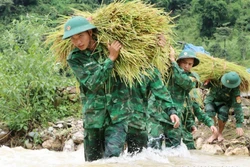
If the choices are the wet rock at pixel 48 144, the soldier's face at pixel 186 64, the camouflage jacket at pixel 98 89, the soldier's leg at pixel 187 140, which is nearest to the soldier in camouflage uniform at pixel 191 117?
the soldier's leg at pixel 187 140

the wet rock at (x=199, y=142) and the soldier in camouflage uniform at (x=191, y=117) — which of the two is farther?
the wet rock at (x=199, y=142)

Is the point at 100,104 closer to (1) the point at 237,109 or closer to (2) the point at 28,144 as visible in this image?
(1) the point at 237,109

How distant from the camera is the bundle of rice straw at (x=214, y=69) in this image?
261 inches

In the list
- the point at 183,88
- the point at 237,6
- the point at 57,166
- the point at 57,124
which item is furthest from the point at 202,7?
the point at 57,166

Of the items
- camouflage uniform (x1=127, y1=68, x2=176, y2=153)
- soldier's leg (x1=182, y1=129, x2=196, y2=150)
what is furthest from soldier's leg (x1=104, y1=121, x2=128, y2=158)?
soldier's leg (x1=182, y1=129, x2=196, y2=150)

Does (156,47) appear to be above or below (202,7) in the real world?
below

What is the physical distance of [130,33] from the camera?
3799mm

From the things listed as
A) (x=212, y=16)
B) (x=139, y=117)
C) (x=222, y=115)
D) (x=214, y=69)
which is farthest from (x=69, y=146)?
(x=212, y=16)

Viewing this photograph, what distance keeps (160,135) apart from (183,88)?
0.56 meters

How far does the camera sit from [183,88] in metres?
5.04

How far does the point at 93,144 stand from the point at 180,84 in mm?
1430

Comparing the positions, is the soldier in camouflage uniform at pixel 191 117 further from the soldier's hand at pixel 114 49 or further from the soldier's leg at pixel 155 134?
the soldier's hand at pixel 114 49

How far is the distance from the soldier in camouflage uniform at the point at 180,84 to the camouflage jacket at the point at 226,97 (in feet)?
5.06

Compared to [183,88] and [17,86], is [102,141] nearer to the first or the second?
[183,88]
